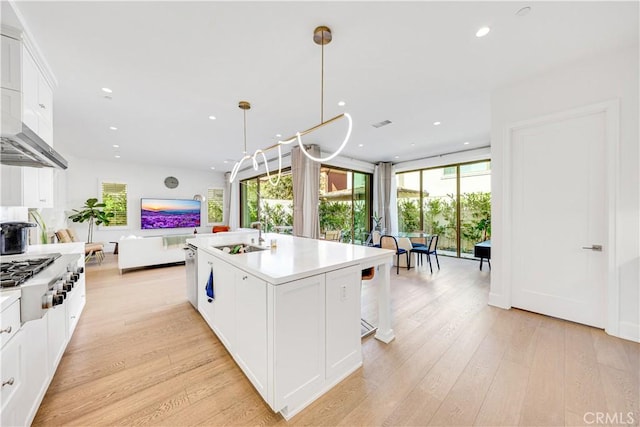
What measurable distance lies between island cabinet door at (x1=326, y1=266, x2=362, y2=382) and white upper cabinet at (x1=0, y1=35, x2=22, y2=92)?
2.91 metres

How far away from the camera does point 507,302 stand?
297 cm

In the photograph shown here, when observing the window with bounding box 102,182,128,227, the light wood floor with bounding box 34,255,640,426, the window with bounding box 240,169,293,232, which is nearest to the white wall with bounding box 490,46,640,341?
the light wood floor with bounding box 34,255,640,426

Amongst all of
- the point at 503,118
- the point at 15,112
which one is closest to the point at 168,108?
the point at 15,112

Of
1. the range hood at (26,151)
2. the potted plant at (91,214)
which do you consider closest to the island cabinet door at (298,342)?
the range hood at (26,151)

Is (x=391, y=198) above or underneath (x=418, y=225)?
above

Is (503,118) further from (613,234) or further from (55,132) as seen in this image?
(55,132)

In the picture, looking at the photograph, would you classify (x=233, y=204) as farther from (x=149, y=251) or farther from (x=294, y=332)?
(x=294, y=332)

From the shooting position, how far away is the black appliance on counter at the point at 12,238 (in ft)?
6.83

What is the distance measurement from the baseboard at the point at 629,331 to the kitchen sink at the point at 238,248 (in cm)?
357

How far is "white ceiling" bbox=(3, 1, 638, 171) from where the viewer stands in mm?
1819

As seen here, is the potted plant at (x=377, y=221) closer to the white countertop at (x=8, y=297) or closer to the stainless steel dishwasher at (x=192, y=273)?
the stainless steel dishwasher at (x=192, y=273)

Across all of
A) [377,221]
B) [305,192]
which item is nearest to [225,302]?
[305,192]

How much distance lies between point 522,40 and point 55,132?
700cm

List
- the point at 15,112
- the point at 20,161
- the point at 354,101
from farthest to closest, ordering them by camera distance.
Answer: the point at 354,101 → the point at 20,161 → the point at 15,112
